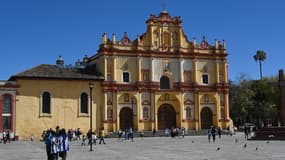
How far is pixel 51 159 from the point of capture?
715 inches

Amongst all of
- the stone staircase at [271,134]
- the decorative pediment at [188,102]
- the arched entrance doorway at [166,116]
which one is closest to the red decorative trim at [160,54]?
the decorative pediment at [188,102]

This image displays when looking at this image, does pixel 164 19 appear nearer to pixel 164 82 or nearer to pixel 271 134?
pixel 164 82

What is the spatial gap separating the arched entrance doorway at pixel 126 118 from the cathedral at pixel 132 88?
0.13 metres

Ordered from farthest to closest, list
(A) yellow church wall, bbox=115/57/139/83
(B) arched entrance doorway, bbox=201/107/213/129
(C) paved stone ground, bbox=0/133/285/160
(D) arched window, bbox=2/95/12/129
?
(B) arched entrance doorway, bbox=201/107/213/129
(A) yellow church wall, bbox=115/57/139/83
(D) arched window, bbox=2/95/12/129
(C) paved stone ground, bbox=0/133/285/160

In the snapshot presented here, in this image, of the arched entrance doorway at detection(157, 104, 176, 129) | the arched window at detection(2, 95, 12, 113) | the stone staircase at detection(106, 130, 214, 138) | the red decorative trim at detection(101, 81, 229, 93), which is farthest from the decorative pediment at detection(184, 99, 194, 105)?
the arched window at detection(2, 95, 12, 113)

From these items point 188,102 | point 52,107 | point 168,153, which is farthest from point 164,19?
point 168,153

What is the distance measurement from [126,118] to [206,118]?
11.9m

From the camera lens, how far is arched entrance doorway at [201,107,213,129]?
2419 inches

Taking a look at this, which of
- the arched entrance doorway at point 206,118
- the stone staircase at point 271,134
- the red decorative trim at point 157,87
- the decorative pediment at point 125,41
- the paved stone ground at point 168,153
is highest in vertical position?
the decorative pediment at point 125,41

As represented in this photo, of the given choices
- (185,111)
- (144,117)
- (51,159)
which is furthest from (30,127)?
(51,159)

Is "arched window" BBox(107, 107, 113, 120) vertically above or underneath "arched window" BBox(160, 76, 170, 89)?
underneath

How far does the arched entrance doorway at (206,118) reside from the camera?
61438 millimetres

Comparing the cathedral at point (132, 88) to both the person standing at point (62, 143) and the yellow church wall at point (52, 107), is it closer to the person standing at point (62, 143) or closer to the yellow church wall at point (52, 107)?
the yellow church wall at point (52, 107)

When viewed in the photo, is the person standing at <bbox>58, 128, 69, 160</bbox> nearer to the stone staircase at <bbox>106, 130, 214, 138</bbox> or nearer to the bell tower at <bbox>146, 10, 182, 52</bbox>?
the stone staircase at <bbox>106, 130, 214, 138</bbox>
